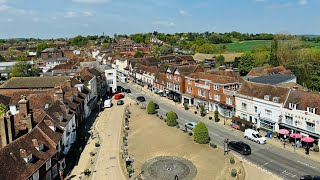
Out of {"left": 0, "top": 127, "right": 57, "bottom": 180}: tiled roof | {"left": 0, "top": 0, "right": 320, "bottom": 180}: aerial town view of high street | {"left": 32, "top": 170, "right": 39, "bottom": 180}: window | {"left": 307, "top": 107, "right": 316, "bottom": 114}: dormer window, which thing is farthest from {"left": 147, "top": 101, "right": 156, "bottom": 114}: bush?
{"left": 32, "top": 170, "right": 39, "bottom": 180}: window

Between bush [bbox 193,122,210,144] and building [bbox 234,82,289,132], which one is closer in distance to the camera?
bush [bbox 193,122,210,144]

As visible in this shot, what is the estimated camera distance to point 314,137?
147ft

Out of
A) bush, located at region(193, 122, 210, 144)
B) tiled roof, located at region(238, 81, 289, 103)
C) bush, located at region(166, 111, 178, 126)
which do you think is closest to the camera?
bush, located at region(193, 122, 210, 144)

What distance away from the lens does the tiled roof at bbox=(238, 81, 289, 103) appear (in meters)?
51.4

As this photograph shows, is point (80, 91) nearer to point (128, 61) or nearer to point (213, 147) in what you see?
point (213, 147)

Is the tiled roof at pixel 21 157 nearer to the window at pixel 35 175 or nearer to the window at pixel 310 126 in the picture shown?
the window at pixel 35 175

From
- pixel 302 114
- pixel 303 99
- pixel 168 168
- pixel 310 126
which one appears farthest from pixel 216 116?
pixel 168 168

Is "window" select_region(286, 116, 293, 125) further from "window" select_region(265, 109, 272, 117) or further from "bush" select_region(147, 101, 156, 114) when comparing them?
"bush" select_region(147, 101, 156, 114)

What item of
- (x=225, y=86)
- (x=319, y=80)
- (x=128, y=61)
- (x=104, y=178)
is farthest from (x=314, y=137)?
(x=128, y=61)

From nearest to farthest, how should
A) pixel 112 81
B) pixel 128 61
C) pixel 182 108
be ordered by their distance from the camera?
pixel 182 108 < pixel 112 81 < pixel 128 61

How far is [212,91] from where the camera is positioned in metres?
66.9

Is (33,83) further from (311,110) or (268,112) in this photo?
(311,110)

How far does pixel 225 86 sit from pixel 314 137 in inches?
862

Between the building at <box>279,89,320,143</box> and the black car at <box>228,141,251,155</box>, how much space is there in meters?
9.21
